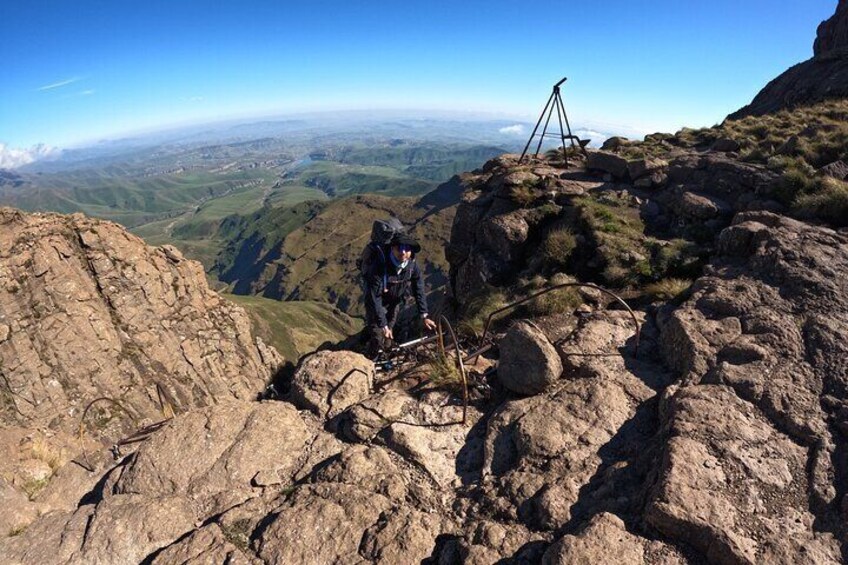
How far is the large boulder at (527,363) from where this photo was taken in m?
9.12

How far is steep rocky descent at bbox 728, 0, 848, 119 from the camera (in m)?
36.3

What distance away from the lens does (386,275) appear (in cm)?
1257

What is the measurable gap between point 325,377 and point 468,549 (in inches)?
234

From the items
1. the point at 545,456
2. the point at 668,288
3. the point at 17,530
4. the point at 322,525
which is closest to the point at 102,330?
the point at 17,530

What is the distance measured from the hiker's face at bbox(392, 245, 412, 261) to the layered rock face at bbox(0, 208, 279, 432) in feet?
112

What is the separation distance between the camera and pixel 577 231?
18.8m

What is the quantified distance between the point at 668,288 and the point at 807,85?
4452 cm

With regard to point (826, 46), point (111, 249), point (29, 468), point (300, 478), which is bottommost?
point (111, 249)

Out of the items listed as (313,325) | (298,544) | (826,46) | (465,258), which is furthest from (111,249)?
(313,325)

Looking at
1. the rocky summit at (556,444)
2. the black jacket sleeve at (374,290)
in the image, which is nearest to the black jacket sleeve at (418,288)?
the black jacket sleeve at (374,290)

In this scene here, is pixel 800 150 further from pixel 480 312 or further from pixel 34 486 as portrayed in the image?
pixel 34 486

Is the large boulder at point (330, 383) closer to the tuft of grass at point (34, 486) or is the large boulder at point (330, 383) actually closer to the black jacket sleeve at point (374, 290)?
the black jacket sleeve at point (374, 290)

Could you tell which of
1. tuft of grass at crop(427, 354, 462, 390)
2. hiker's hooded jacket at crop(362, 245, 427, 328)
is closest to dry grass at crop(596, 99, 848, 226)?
hiker's hooded jacket at crop(362, 245, 427, 328)

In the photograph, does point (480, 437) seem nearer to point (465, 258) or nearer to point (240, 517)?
point (240, 517)
